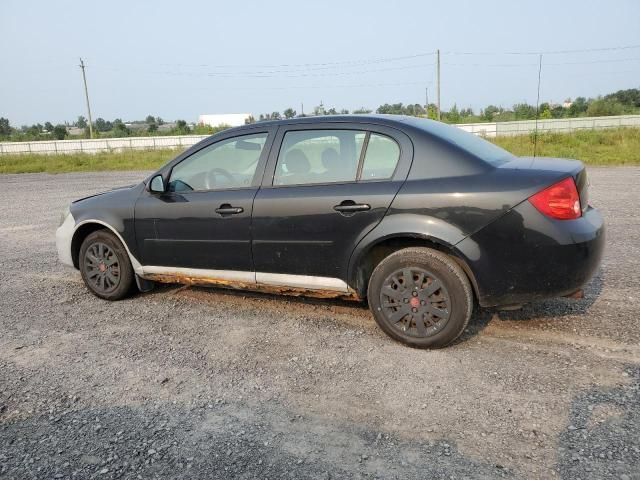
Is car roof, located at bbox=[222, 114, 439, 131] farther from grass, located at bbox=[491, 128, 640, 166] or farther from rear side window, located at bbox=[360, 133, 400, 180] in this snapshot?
grass, located at bbox=[491, 128, 640, 166]

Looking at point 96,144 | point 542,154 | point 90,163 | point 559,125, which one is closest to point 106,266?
point 542,154

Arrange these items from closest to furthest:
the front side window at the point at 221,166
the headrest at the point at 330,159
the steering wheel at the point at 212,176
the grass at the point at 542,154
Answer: the headrest at the point at 330,159 < the front side window at the point at 221,166 < the steering wheel at the point at 212,176 < the grass at the point at 542,154

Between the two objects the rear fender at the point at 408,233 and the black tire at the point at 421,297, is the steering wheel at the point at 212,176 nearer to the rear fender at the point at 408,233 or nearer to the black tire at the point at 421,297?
the rear fender at the point at 408,233

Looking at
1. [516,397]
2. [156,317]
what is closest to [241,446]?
[516,397]

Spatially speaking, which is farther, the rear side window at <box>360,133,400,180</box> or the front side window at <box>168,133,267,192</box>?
the front side window at <box>168,133,267,192</box>

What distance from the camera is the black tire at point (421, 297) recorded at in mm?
3502

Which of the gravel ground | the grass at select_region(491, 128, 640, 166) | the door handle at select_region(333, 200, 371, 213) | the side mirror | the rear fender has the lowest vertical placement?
the gravel ground

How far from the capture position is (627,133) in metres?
25.2

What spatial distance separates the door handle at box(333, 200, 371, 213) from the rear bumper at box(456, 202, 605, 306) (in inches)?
27.6

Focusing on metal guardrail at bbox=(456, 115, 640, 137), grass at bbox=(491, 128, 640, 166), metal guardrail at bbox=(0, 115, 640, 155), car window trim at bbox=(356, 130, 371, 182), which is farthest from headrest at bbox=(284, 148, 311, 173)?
metal guardrail at bbox=(0, 115, 640, 155)

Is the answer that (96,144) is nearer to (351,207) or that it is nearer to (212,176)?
(212,176)

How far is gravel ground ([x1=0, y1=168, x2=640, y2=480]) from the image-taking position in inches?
97.6

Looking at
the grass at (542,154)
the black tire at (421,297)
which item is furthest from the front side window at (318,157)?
the grass at (542,154)

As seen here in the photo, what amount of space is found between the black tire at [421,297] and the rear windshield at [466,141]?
79 centimetres
